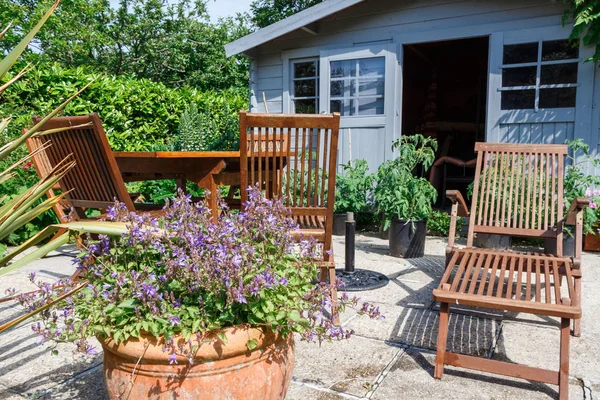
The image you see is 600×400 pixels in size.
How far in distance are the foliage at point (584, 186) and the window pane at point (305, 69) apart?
10.7ft

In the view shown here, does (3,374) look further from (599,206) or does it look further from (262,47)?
(262,47)

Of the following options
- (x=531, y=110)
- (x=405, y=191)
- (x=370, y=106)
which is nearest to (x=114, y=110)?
(x=370, y=106)

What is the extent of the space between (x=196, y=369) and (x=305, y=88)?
18.1 ft

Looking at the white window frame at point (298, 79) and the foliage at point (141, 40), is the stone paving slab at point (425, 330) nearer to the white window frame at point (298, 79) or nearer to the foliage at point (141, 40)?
the white window frame at point (298, 79)

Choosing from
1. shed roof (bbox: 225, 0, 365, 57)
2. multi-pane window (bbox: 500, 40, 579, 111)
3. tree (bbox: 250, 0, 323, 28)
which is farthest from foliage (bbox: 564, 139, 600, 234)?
tree (bbox: 250, 0, 323, 28)

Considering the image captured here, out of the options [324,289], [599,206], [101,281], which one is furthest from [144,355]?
[599,206]

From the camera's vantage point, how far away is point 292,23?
593cm

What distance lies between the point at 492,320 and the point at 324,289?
1578 millimetres

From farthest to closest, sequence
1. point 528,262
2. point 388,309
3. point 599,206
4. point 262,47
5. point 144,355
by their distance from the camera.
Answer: point 262,47, point 599,206, point 388,309, point 528,262, point 144,355

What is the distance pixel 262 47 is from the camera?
21.7 feet

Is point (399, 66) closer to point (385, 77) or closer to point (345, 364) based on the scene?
point (385, 77)

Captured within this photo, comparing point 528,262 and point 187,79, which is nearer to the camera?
point 528,262

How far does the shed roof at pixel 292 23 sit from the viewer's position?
5.62m

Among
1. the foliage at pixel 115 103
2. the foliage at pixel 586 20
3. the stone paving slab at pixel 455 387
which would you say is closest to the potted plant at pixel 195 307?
the stone paving slab at pixel 455 387
